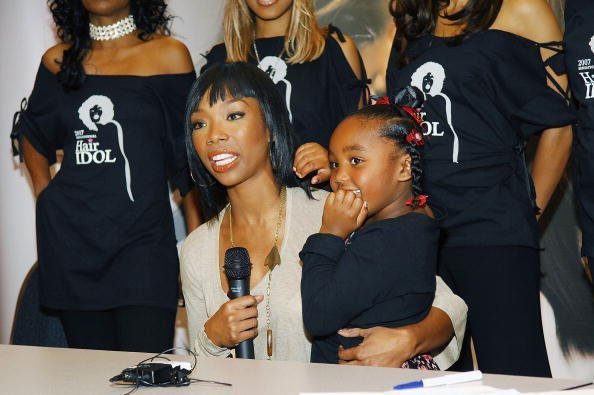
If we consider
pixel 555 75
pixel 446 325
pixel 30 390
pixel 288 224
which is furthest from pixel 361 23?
pixel 30 390

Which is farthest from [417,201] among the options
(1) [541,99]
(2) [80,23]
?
(2) [80,23]

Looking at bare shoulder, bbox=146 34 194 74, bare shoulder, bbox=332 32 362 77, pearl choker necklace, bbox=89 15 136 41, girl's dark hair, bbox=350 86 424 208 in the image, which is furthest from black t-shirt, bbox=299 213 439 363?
pearl choker necklace, bbox=89 15 136 41

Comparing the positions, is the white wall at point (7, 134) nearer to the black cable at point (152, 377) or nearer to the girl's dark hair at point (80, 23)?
the girl's dark hair at point (80, 23)

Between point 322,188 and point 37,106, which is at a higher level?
point 37,106

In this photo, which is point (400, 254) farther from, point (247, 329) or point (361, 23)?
point (361, 23)

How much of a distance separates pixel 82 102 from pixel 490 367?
65.8 inches

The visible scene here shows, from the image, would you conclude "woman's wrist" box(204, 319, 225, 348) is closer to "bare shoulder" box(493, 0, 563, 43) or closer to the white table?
the white table

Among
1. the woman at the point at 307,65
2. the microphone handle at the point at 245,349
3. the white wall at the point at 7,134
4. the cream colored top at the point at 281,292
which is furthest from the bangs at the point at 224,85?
the white wall at the point at 7,134

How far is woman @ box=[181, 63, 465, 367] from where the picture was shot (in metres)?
2.35

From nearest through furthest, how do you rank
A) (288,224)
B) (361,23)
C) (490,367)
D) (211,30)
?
1. (288,224)
2. (490,367)
3. (361,23)
4. (211,30)

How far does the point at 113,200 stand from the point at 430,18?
1.25m

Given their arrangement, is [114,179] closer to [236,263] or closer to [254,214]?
[254,214]

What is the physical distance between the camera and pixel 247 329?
2.15 metres

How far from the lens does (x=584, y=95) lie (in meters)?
2.61
